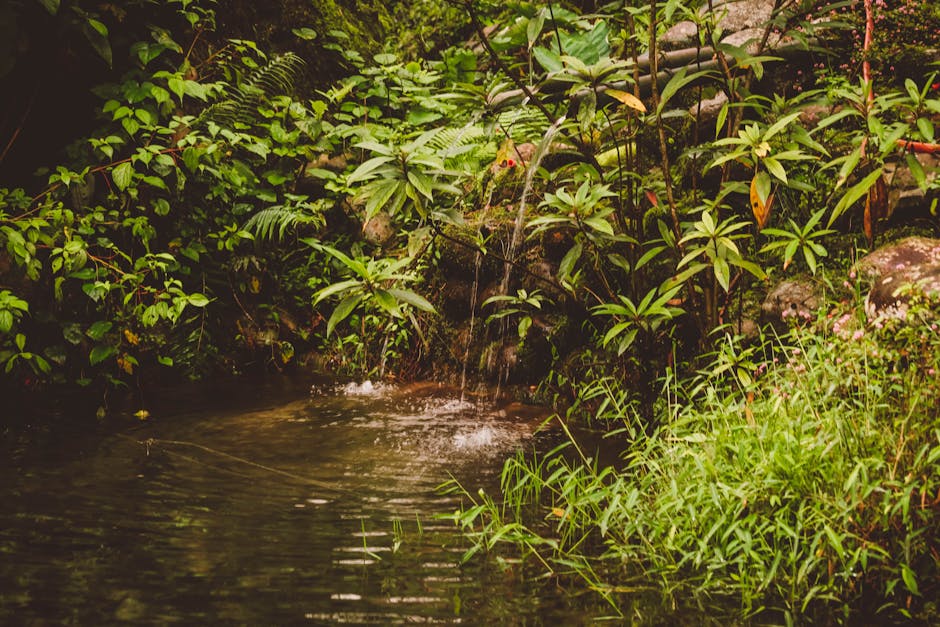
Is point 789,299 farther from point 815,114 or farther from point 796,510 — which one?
point 796,510

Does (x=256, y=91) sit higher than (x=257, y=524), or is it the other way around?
(x=256, y=91)

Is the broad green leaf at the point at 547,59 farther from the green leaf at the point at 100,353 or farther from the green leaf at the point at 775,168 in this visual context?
the green leaf at the point at 100,353

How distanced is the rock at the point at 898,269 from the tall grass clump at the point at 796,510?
10.0 inches

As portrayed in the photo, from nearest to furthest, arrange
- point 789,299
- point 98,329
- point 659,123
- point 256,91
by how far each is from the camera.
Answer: point 659,123 → point 789,299 → point 98,329 → point 256,91

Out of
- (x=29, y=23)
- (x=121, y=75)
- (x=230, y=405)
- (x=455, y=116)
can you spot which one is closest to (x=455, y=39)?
(x=455, y=116)

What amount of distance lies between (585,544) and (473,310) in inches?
104

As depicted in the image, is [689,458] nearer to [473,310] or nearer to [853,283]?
[853,283]

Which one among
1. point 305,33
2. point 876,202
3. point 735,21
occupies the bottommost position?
point 876,202

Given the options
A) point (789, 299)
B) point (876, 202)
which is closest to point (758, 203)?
point (876, 202)

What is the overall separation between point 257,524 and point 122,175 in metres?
2.95

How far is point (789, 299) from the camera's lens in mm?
3520

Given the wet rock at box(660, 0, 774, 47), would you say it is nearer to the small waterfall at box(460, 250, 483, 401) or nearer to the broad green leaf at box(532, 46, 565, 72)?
the broad green leaf at box(532, 46, 565, 72)

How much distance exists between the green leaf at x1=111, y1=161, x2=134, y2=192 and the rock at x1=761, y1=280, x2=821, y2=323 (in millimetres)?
4046

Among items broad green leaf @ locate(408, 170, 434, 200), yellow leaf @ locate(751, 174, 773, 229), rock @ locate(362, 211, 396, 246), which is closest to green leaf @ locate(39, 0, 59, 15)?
rock @ locate(362, 211, 396, 246)
